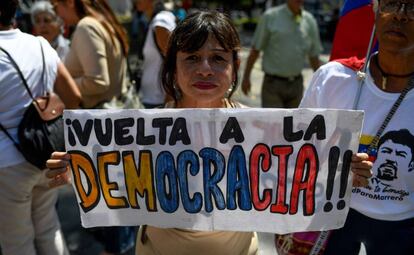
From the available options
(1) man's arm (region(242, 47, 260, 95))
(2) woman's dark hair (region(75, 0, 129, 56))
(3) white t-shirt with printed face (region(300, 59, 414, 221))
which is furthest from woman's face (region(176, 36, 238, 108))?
(1) man's arm (region(242, 47, 260, 95))

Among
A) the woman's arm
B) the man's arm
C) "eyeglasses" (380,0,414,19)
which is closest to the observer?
"eyeglasses" (380,0,414,19)

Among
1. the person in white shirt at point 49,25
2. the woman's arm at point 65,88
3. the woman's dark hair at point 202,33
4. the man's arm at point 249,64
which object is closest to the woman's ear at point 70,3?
the person in white shirt at point 49,25

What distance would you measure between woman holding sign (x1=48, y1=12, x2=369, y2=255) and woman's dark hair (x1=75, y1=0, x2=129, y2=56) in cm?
140

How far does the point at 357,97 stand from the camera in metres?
1.70

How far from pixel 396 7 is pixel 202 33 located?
67 cm

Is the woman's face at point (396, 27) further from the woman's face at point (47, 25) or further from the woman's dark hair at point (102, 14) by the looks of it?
the woman's face at point (47, 25)

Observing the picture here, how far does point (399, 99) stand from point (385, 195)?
1.13 feet

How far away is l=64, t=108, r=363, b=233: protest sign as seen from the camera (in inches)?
59.9

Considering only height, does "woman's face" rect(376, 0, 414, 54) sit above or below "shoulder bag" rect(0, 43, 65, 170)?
above

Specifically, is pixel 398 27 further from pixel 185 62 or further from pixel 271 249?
pixel 271 249

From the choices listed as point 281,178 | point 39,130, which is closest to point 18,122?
point 39,130

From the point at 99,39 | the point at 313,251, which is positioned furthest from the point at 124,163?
the point at 99,39

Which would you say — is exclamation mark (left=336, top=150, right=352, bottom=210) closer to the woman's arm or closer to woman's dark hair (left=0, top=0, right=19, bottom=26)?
the woman's arm

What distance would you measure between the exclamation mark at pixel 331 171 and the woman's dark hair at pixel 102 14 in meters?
1.89
